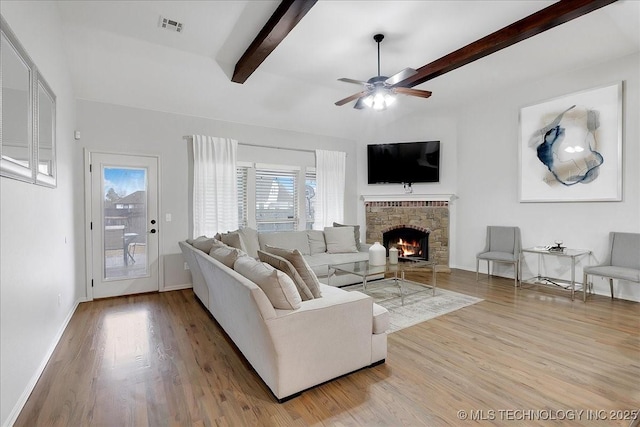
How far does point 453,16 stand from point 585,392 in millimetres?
3585

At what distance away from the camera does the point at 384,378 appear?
2357 mm

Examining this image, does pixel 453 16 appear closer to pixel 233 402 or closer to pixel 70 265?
pixel 233 402

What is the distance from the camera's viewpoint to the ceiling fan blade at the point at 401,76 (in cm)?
322

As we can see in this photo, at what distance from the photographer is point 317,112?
229 inches

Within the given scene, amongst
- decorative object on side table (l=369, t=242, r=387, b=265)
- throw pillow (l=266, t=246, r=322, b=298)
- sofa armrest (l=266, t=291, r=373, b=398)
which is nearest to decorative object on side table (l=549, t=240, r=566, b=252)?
decorative object on side table (l=369, t=242, r=387, b=265)

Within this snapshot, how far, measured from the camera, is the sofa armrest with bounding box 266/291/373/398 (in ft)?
6.70

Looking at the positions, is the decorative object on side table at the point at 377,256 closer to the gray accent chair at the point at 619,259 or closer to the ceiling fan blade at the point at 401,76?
the ceiling fan blade at the point at 401,76

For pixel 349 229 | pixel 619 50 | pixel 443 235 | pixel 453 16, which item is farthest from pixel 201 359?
pixel 619 50

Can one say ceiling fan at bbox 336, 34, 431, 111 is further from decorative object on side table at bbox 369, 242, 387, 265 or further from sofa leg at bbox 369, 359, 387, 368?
sofa leg at bbox 369, 359, 387, 368

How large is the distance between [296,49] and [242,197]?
2.67 m

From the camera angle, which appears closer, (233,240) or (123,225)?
(233,240)

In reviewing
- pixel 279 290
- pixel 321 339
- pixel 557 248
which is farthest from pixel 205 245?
pixel 557 248

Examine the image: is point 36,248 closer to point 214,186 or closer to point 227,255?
point 227,255

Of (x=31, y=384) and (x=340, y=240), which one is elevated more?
(x=340, y=240)
